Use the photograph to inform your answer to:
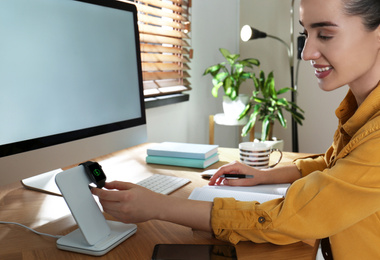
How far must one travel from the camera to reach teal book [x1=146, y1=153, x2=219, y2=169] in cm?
128

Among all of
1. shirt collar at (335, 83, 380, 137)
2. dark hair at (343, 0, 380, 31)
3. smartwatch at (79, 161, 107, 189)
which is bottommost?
smartwatch at (79, 161, 107, 189)

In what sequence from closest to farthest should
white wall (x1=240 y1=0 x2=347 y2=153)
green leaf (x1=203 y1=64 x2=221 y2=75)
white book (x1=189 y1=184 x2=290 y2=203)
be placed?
white book (x1=189 y1=184 x2=290 y2=203)
green leaf (x1=203 y1=64 x2=221 y2=75)
white wall (x1=240 y1=0 x2=347 y2=153)

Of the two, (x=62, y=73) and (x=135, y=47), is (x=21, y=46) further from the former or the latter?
(x=135, y=47)

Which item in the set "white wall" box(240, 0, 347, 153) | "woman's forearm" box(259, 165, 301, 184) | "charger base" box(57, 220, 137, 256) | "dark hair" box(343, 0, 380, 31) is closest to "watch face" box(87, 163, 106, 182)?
"charger base" box(57, 220, 137, 256)

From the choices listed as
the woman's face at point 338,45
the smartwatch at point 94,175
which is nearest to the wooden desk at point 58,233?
the smartwatch at point 94,175

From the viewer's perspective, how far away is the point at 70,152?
3.14 feet

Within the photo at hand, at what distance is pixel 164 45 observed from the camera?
251 cm

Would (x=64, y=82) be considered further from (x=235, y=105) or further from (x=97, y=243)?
(x=235, y=105)

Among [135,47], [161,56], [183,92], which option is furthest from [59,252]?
[183,92]

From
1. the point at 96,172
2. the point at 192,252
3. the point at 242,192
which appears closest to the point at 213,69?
the point at 242,192

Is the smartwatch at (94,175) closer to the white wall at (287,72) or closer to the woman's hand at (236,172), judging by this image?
the woman's hand at (236,172)

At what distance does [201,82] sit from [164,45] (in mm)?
542

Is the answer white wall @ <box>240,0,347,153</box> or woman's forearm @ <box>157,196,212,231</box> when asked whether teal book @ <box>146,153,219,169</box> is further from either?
white wall @ <box>240,0,347,153</box>

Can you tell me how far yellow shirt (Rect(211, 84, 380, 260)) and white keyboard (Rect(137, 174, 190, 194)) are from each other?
0.28 metres
